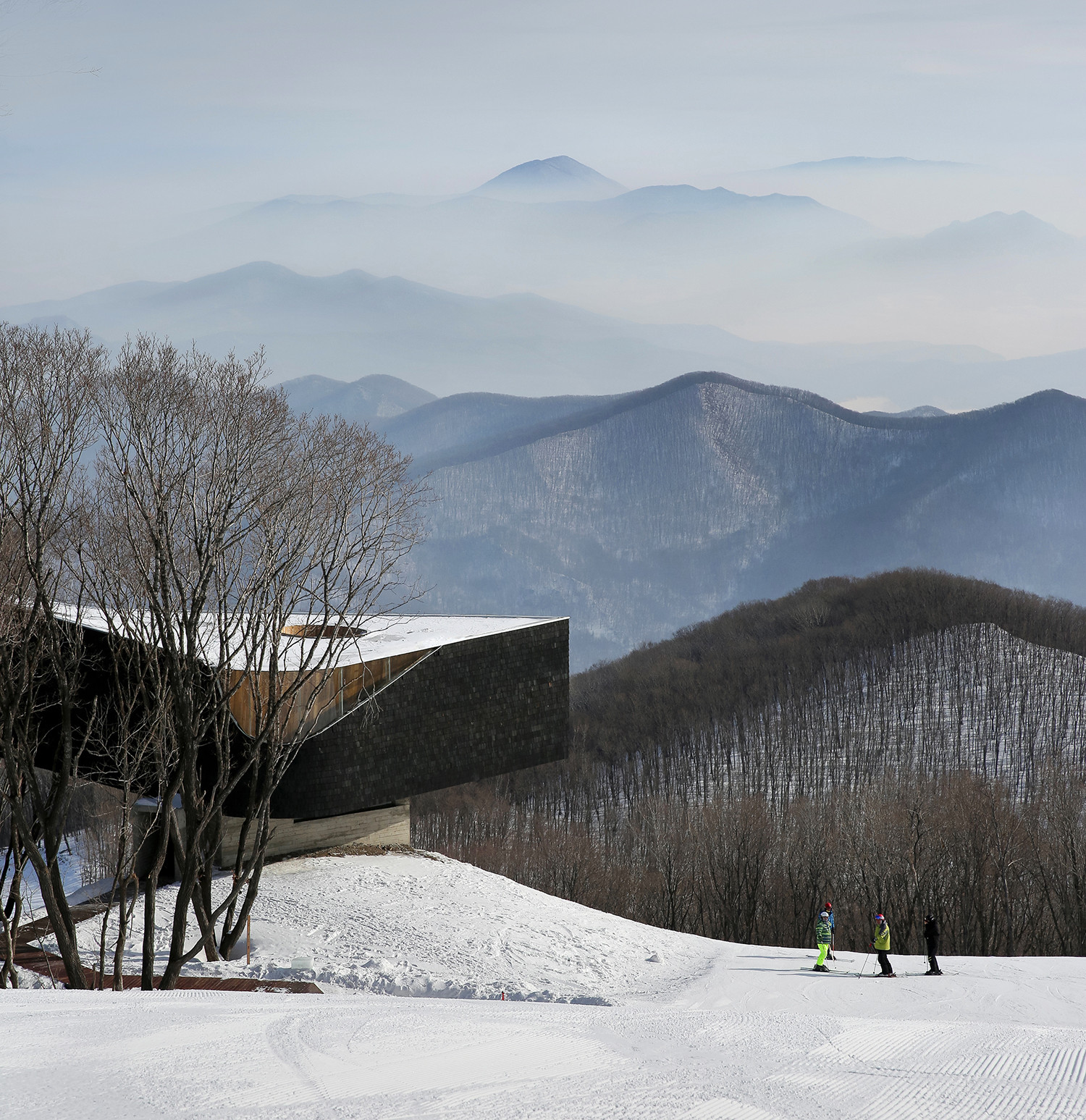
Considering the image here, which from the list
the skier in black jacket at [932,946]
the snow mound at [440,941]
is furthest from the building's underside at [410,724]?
the skier in black jacket at [932,946]

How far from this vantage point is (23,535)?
1313cm

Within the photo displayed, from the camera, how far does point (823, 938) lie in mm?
17188

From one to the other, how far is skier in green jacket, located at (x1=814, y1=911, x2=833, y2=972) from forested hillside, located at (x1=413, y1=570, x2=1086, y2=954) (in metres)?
21.2

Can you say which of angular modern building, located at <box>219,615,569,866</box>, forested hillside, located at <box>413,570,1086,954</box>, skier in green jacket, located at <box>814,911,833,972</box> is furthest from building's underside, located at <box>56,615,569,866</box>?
forested hillside, located at <box>413,570,1086,954</box>

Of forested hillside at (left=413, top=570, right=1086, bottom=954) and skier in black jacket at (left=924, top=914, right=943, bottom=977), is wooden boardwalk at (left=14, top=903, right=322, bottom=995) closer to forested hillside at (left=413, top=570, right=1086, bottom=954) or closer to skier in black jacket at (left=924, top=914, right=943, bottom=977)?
skier in black jacket at (left=924, top=914, right=943, bottom=977)

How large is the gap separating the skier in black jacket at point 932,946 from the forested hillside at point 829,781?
20345 millimetres

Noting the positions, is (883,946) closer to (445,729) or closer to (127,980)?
(445,729)

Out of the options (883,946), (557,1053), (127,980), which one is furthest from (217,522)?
(883,946)

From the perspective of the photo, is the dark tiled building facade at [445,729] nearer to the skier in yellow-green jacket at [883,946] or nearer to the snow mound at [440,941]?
the snow mound at [440,941]

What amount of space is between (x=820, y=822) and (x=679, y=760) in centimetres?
2250

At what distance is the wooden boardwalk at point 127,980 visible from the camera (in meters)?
15.0

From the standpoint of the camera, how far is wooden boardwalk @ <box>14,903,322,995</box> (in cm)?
1501

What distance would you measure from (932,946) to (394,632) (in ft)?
46.1

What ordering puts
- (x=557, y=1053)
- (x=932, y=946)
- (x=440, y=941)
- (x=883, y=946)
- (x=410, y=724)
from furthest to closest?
1. (x=410, y=724)
2. (x=440, y=941)
3. (x=932, y=946)
4. (x=883, y=946)
5. (x=557, y=1053)
